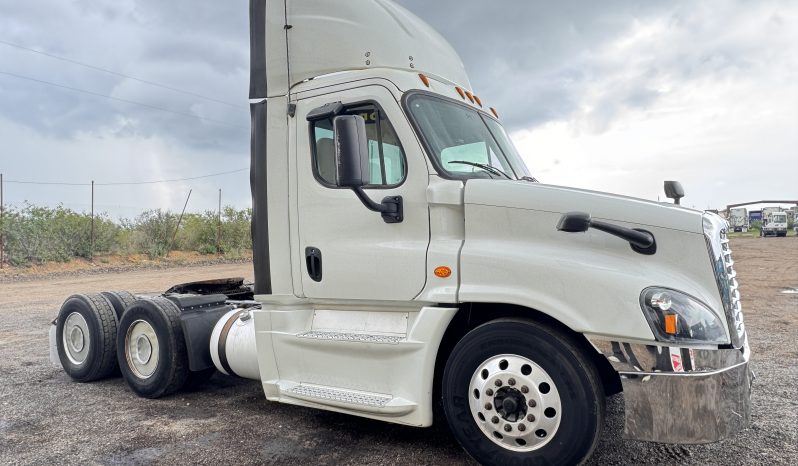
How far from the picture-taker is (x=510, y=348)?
3.47 meters

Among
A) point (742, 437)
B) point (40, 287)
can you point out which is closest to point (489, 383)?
point (742, 437)

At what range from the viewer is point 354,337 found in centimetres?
410

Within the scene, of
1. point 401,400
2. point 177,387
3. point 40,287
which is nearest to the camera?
point 401,400

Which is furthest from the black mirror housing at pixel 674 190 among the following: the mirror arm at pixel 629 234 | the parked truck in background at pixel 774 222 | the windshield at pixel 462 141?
Answer: the parked truck in background at pixel 774 222

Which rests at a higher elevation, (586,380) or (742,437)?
(586,380)

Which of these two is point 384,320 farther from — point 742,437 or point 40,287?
point 40,287

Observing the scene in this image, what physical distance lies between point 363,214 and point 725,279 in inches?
90.9

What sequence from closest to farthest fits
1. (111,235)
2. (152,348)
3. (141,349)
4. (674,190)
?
(674,190), (152,348), (141,349), (111,235)

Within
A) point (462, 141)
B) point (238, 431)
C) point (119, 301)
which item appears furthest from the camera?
point (119, 301)

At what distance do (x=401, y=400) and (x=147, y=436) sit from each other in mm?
2134

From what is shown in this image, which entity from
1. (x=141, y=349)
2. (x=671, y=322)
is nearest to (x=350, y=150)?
(x=671, y=322)

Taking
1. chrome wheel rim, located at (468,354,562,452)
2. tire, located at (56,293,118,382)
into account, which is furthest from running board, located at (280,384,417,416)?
tire, located at (56,293,118,382)

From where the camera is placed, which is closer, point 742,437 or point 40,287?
point 742,437

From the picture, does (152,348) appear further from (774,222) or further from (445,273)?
(774,222)
